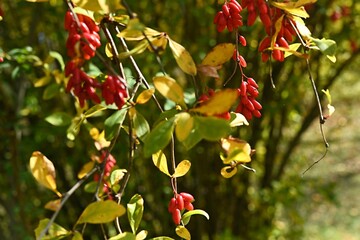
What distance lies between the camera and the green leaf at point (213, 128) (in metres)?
0.51

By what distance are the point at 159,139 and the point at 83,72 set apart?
13cm

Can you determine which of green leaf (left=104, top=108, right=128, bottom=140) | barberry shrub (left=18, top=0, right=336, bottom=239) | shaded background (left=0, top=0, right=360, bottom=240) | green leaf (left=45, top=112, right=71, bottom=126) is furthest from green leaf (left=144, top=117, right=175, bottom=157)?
shaded background (left=0, top=0, right=360, bottom=240)

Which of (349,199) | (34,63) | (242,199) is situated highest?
(34,63)

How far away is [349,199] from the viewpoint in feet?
16.0

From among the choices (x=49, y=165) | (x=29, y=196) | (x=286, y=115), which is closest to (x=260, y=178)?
(x=286, y=115)

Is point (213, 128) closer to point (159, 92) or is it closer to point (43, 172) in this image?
point (159, 92)

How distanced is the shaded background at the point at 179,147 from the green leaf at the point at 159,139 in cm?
91

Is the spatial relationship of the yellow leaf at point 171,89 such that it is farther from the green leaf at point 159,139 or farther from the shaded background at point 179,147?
the shaded background at point 179,147

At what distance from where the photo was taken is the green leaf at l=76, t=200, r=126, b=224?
57 cm

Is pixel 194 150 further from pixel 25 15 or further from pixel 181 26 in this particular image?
pixel 25 15

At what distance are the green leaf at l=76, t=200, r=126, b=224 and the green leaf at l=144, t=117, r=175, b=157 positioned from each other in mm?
65

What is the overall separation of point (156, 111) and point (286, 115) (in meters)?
0.76

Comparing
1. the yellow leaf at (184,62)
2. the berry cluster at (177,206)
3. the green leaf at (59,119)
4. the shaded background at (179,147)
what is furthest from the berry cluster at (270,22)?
the shaded background at (179,147)

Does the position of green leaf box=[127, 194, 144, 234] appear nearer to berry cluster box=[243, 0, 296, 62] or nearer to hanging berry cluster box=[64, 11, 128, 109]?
hanging berry cluster box=[64, 11, 128, 109]
